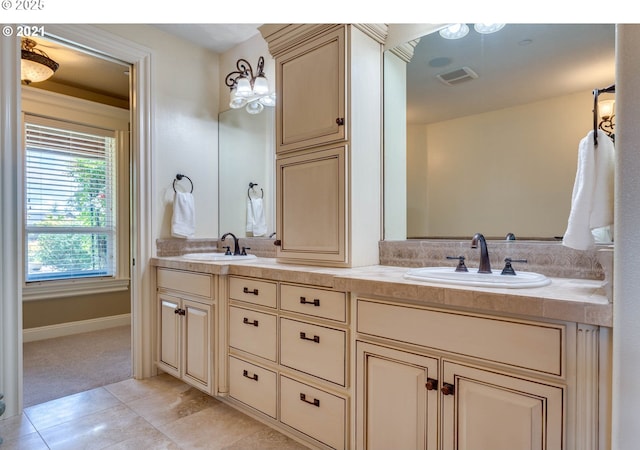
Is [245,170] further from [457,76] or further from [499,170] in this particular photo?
[499,170]

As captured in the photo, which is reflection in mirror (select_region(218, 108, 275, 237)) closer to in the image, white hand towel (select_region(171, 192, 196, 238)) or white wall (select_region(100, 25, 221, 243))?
white wall (select_region(100, 25, 221, 243))

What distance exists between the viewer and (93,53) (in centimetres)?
249

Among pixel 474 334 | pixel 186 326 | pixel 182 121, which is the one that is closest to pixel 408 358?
pixel 474 334

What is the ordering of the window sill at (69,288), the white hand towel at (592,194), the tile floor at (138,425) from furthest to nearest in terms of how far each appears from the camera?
the window sill at (69,288) → the tile floor at (138,425) → the white hand towel at (592,194)

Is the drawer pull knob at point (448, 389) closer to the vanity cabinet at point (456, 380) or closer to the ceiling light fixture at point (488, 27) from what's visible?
the vanity cabinet at point (456, 380)

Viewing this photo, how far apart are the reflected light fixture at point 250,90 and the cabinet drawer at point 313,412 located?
1907 millimetres

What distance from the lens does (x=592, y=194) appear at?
45.7 inches

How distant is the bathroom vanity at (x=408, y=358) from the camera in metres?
1.03

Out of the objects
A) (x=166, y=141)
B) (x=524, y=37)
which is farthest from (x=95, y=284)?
(x=524, y=37)

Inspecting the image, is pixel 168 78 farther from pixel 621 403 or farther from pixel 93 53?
pixel 621 403

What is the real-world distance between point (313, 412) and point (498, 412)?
818 millimetres

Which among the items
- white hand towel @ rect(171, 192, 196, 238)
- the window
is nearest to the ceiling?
white hand towel @ rect(171, 192, 196, 238)

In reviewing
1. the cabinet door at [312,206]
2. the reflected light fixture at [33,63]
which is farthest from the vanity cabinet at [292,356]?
the reflected light fixture at [33,63]
